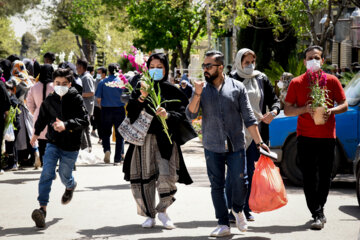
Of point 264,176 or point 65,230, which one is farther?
point 65,230

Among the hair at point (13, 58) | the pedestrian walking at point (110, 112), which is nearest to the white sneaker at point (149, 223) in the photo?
the pedestrian walking at point (110, 112)

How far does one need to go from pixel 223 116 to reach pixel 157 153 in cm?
117

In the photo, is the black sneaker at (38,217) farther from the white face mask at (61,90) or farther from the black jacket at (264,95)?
the black jacket at (264,95)

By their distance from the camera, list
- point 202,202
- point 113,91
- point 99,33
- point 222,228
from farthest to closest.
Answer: point 99,33 < point 113,91 < point 202,202 < point 222,228

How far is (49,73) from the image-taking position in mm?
11562

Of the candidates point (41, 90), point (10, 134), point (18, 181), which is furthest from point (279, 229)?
point (10, 134)

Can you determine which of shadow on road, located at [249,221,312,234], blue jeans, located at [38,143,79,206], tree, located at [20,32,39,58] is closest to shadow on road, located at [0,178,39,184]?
blue jeans, located at [38,143,79,206]

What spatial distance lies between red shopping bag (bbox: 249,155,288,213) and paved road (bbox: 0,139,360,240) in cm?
35

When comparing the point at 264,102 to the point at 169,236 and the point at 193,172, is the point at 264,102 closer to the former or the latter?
the point at 169,236

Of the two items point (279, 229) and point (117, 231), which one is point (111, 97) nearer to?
point (117, 231)

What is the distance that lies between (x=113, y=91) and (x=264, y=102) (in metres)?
6.57

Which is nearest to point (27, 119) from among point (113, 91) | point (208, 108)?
point (113, 91)

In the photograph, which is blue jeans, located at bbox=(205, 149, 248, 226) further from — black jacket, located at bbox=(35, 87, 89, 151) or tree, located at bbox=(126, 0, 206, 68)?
tree, located at bbox=(126, 0, 206, 68)

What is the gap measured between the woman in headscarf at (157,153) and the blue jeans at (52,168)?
74 centimetres
